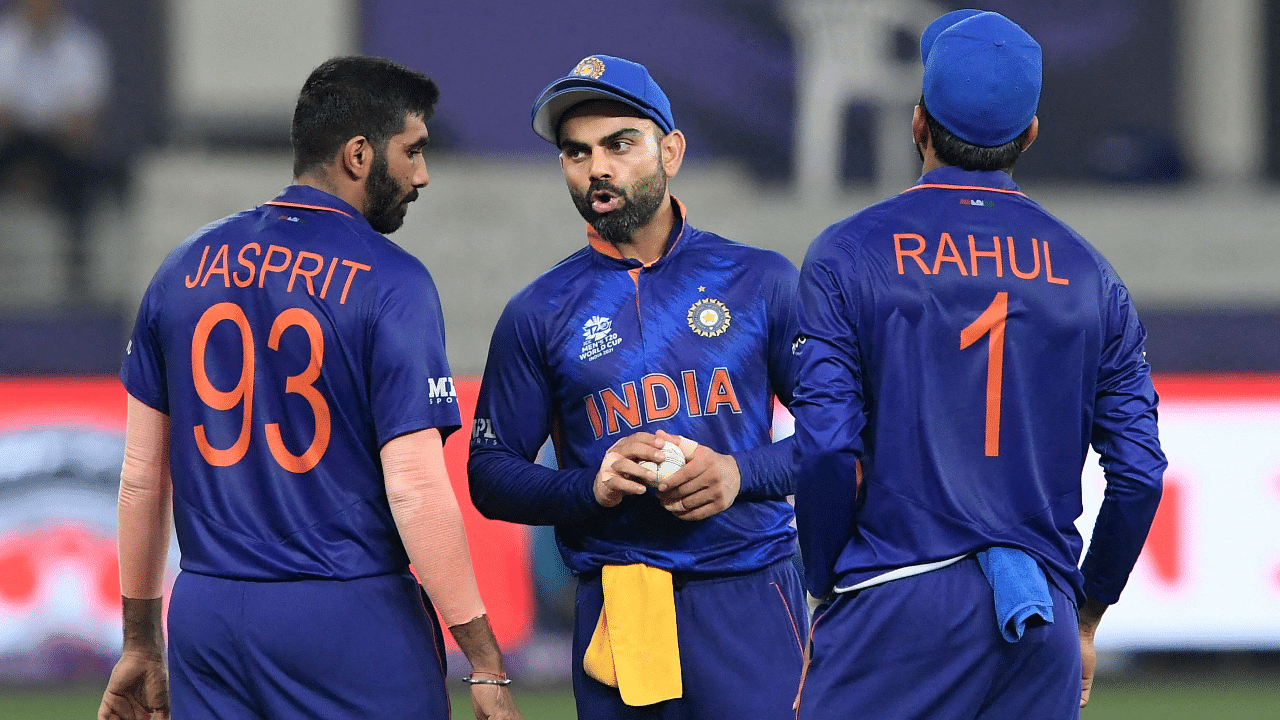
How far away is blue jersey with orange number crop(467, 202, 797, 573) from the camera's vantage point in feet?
12.1

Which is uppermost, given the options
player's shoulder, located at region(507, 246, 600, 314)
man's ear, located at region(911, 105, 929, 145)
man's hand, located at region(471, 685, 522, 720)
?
man's ear, located at region(911, 105, 929, 145)

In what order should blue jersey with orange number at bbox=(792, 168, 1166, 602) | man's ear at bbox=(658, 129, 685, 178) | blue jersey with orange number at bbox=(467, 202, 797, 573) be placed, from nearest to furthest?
blue jersey with orange number at bbox=(792, 168, 1166, 602)
blue jersey with orange number at bbox=(467, 202, 797, 573)
man's ear at bbox=(658, 129, 685, 178)

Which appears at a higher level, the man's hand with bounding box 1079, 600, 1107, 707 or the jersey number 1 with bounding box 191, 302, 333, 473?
the jersey number 1 with bounding box 191, 302, 333, 473

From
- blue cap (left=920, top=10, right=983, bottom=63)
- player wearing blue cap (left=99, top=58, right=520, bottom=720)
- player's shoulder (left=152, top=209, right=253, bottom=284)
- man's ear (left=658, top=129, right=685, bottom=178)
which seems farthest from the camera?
man's ear (left=658, top=129, right=685, bottom=178)

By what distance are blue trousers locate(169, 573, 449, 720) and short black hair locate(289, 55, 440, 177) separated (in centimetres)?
97

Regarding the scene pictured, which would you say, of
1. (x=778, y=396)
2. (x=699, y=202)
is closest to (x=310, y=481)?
(x=778, y=396)

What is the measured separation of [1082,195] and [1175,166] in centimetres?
131

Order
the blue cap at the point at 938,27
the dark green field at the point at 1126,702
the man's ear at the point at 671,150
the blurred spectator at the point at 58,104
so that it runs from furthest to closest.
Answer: the blurred spectator at the point at 58,104, the dark green field at the point at 1126,702, the man's ear at the point at 671,150, the blue cap at the point at 938,27

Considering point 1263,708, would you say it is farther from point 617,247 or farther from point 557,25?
point 557,25

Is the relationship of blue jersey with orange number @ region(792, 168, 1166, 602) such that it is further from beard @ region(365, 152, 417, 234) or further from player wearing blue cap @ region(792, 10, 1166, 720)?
beard @ region(365, 152, 417, 234)

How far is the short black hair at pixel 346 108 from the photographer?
356cm

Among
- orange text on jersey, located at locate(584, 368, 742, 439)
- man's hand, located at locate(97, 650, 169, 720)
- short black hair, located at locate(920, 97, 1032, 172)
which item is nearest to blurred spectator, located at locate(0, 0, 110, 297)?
man's hand, located at locate(97, 650, 169, 720)

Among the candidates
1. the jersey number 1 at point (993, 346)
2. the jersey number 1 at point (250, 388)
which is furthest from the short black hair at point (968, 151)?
the jersey number 1 at point (250, 388)

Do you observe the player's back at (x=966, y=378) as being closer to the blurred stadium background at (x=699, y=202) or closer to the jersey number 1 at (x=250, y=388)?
the jersey number 1 at (x=250, y=388)
